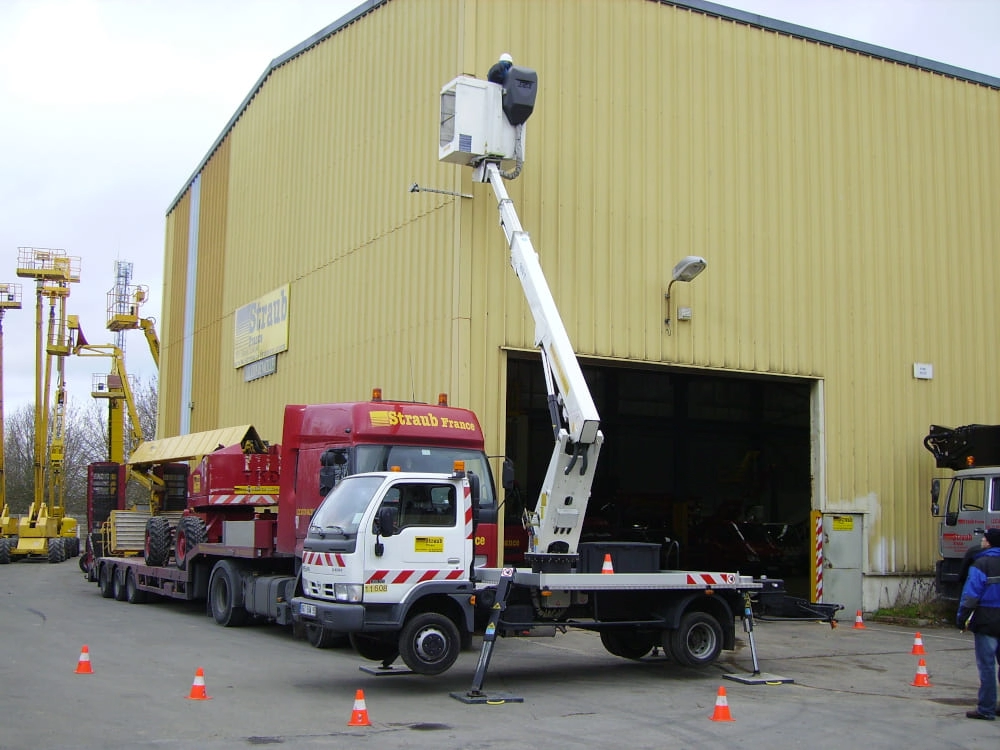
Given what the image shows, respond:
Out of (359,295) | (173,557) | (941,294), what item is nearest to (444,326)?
(359,295)

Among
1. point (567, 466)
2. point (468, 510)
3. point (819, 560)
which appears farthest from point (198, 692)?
point (819, 560)

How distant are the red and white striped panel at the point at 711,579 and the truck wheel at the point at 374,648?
10.9ft

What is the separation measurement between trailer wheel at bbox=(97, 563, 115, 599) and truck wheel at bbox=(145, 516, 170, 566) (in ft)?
7.47

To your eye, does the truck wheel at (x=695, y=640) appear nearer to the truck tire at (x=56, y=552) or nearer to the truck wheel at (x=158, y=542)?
the truck wheel at (x=158, y=542)

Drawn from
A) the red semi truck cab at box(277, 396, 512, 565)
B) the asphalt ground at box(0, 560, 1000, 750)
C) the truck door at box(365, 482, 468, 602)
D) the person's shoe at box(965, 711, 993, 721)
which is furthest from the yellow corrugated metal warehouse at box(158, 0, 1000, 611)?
the person's shoe at box(965, 711, 993, 721)

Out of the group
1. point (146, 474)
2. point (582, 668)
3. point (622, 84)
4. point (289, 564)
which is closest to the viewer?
point (582, 668)

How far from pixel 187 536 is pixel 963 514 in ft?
44.2

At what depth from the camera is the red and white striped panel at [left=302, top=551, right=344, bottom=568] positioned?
34.7 ft

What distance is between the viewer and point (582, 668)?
12438 mm

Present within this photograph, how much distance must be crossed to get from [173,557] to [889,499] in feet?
45.4

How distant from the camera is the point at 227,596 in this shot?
1641 cm

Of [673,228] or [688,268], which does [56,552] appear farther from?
[688,268]

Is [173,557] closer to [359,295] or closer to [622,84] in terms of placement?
[359,295]

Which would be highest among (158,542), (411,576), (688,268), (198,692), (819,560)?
(688,268)
